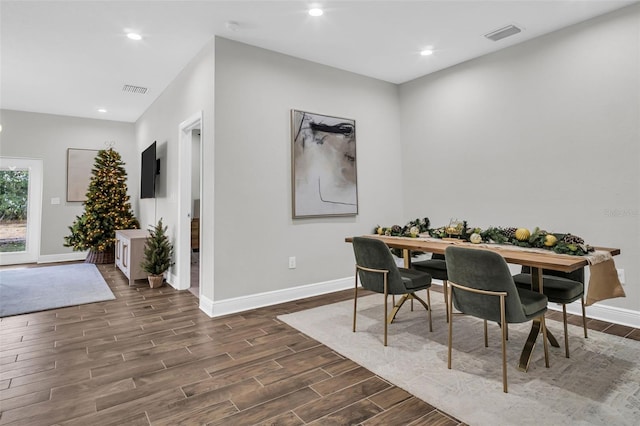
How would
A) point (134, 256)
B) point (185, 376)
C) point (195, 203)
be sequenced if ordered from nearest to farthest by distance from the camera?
point (185, 376)
point (134, 256)
point (195, 203)

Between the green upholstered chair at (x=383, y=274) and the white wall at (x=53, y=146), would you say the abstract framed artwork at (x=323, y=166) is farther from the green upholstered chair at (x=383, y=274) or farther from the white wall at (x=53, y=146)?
the white wall at (x=53, y=146)

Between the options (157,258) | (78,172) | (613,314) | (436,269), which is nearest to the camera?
(613,314)

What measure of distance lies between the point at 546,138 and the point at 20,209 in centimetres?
851

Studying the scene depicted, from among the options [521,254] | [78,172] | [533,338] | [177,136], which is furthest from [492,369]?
[78,172]

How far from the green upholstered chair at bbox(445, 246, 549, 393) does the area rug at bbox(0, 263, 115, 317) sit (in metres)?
3.90

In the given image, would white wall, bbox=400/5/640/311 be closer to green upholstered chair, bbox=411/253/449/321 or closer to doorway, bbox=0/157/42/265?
green upholstered chair, bbox=411/253/449/321

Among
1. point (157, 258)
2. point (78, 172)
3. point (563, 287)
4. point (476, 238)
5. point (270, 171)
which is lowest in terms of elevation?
point (563, 287)

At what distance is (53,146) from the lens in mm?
6648

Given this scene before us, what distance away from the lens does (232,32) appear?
11.2 feet

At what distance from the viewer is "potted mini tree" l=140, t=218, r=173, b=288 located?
15.1 feet

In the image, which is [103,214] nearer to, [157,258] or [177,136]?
[157,258]

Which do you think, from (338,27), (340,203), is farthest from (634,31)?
(340,203)

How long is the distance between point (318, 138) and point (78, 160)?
17.9 ft

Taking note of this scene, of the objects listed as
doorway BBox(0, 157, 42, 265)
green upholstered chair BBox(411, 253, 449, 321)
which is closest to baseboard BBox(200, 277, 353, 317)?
green upholstered chair BBox(411, 253, 449, 321)
